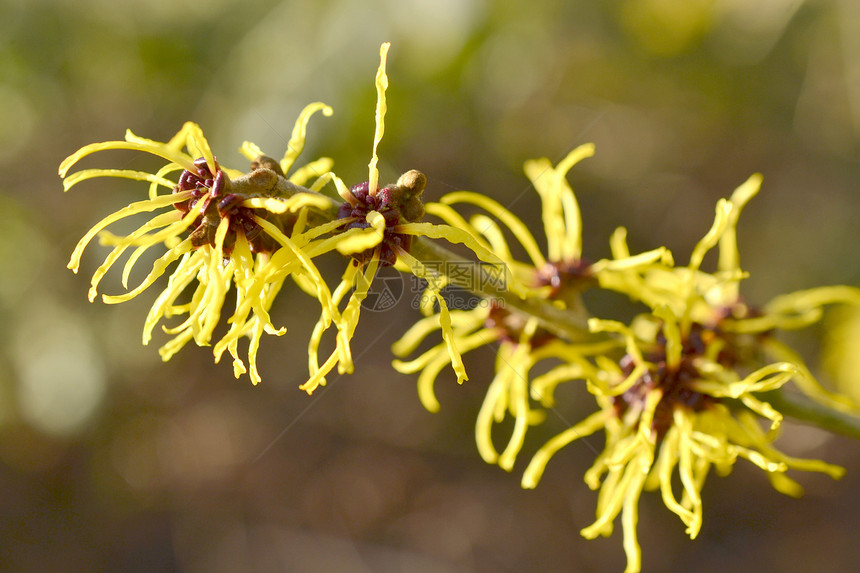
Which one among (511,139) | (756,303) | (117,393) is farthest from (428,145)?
(117,393)

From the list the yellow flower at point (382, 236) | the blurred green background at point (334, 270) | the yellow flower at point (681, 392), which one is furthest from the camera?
the blurred green background at point (334, 270)

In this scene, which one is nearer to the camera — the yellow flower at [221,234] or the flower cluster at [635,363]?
the yellow flower at [221,234]

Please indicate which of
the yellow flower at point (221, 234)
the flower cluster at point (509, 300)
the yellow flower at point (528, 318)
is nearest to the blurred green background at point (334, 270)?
the yellow flower at point (528, 318)

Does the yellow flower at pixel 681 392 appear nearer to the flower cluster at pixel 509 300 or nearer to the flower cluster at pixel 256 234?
the flower cluster at pixel 509 300

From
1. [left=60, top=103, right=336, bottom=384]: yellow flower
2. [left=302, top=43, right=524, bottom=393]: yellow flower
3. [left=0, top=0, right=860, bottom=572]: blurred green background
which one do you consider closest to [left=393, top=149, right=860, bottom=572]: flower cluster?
[left=302, top=43, right=524, bottom=393]: yellow flower

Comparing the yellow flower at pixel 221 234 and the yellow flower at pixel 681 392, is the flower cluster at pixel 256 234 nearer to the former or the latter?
the yellow flower at pixel 221 234

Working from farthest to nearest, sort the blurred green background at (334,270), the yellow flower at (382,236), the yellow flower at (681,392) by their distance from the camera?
1. the blurred green background at (334,270)
2. the yellow flower at (681,392)
3. the yellow flower at (382,236)

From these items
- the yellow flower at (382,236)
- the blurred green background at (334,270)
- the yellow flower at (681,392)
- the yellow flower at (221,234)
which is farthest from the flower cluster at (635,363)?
the blurred green background at (334,270)
